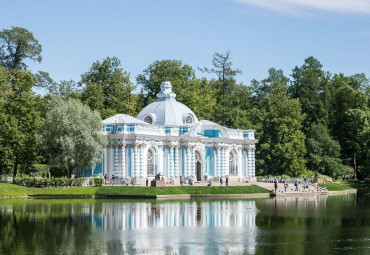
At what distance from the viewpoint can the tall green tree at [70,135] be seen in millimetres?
73062

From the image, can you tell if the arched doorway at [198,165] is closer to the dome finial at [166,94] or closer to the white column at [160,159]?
the white column at [160,159]

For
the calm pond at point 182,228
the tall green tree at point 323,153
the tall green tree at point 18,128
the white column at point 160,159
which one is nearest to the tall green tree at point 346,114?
the tall green tree at point 323,153

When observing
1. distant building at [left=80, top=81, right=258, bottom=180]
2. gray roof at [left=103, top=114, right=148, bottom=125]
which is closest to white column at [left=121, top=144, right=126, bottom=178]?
distant building at [left=80, top=81, right=258, bottom=180]

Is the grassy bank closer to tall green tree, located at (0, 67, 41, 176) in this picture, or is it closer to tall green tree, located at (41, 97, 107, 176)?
tall green tree, located at (41, 97, 107, 176)

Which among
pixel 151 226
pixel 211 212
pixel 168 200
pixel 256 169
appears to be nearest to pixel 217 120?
pixel 256 169

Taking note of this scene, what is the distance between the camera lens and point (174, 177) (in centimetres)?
8338

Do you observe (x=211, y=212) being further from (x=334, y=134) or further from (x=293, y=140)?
(x=334, y=134)

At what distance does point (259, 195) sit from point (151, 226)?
103ft

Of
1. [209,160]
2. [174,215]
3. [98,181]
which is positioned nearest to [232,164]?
[209,160]

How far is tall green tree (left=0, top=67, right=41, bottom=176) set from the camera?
76.8 metres

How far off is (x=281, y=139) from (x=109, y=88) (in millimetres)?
23756

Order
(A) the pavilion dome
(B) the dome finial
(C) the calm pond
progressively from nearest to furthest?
(C) the calm pond < (A) the pavilion dome < (B) the dome finial

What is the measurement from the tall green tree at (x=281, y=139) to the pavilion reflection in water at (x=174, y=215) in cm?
3240

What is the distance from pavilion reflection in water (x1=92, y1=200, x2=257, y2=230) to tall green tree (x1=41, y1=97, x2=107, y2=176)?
49.7 feet
